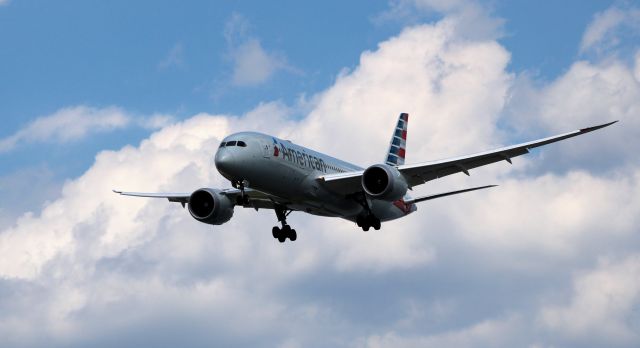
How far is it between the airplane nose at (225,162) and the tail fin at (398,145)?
2153 centimetres

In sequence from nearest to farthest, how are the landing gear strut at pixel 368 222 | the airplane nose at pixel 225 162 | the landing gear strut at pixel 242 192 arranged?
the airplane nose at pixel 225 162, the landing gear strut at pixel 242 192, the landing gear strut at pixel 368 222

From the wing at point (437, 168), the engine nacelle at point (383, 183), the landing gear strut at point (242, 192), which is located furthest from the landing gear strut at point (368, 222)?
the landing gear strut at point (242, 192)

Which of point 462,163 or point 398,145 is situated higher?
point 398,145

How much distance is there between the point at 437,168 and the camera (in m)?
53.1

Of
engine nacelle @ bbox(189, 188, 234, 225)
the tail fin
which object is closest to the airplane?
engine nacelle @ bbox(189, 188, 234, 225)

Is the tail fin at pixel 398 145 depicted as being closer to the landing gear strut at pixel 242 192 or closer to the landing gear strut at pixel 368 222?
the landing gear strut at pixel 368 222

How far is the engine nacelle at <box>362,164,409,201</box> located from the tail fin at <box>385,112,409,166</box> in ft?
55.2

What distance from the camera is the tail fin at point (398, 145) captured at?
6838 cm

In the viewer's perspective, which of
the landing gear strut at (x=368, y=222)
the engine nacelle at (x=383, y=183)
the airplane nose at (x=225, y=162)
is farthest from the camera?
the landing gear strut at (x=368, y=222)

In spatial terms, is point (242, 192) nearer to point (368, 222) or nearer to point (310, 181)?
point (310, 181)

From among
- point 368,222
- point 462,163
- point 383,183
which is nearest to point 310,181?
point 383,183

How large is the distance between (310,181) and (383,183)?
3.63 meters

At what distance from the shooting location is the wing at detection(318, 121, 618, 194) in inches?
A: 1964

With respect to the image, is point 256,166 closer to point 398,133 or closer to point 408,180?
point 408,180
